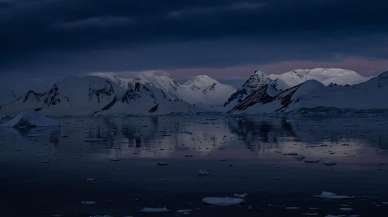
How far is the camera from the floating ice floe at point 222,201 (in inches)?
476

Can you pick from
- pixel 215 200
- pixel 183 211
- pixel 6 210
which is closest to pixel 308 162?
pixel 215 200

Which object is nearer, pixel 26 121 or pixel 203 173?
pixel 203 173

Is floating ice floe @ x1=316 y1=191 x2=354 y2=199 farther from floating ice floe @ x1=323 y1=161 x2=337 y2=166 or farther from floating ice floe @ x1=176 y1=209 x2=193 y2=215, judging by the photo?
floating ice floe @ x1=323 y1=161 x2=337 y2=166

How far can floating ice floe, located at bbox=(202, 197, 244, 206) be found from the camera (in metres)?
12.1

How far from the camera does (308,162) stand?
19.7m

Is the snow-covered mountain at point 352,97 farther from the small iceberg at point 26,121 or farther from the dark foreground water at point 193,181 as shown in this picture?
the dark foreground water at point 193,181

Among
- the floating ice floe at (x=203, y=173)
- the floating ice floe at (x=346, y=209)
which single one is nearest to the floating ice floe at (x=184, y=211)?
the floating ice floe at (x=346, y=209)

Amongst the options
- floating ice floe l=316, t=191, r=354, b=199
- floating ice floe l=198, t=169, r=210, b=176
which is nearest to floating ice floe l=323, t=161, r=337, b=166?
floating ice floe l=198, t=169, r=210, b=176

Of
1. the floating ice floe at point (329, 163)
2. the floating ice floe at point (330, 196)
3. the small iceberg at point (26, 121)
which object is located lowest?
the floating ice floe at point (330, 196)

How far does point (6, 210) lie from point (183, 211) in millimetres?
3579

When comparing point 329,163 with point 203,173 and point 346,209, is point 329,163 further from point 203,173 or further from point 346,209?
point 346,209

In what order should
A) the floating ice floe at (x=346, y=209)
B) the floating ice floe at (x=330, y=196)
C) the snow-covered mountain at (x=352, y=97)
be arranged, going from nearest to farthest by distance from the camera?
the floating ice floe at (x=346, y=209), the floating ice floe at (x=330, y=196), the snow-covered mountain at (x=352, y=97)

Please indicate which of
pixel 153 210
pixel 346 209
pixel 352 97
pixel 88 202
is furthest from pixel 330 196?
pixel 352 97

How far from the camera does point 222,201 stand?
12.2 metres
